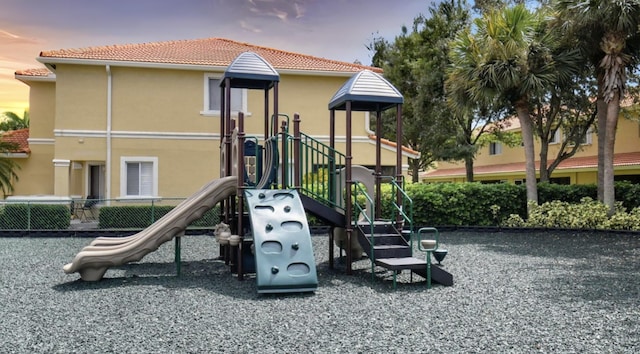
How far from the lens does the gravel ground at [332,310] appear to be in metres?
5.29

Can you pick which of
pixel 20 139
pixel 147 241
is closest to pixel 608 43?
pixel 147 241

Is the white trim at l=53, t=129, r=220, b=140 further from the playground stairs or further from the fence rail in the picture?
the playground stairs

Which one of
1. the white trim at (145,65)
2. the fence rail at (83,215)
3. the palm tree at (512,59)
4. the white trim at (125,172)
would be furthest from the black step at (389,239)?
the white trim at (125,172)

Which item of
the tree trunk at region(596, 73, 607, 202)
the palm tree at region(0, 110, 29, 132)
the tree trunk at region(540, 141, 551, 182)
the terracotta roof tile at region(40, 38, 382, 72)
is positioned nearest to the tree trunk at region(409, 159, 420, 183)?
the tree trunk at region(540, 141, 551, 182)

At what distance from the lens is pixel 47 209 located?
51.4ft

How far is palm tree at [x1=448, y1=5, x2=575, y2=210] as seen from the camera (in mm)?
15391

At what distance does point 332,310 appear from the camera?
6.70 metres

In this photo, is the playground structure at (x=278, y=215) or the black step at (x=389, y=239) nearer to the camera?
the playground structure at (x=278, y=215)

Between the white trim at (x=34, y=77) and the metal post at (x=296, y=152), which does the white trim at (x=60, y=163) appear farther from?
the metal post at (x=296, y=152)

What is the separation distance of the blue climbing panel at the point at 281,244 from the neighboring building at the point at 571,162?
1939 cm

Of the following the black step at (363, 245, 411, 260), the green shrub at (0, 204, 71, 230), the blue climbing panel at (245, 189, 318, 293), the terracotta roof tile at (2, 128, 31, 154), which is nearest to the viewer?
the blue climbing panel at (245, 189, 318, 293)

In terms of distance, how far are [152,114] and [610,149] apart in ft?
48.2

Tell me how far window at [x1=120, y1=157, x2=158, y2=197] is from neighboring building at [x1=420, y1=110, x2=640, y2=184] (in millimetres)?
18253

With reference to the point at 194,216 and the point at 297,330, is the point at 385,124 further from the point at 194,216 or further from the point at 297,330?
the point at 297,330
